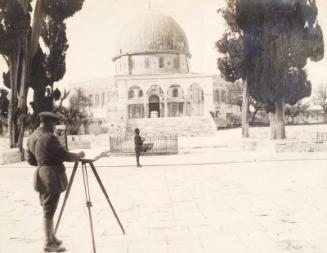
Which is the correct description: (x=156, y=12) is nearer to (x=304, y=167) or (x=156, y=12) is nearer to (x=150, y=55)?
(x=150, y=55)

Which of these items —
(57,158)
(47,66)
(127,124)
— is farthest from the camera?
(127,124)

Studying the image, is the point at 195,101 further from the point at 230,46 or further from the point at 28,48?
the point at 28,48

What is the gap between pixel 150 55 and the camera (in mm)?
49562

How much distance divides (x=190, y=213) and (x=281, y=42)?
10.3 m

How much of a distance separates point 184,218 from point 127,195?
2204mm

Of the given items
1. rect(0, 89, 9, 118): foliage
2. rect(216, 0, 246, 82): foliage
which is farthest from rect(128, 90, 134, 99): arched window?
rect(0, 89, 9, 118): foliage

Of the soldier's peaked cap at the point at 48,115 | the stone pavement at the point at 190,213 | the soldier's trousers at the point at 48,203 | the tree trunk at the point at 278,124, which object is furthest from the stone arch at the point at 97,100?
the soldier's trousers at the point at 48,203

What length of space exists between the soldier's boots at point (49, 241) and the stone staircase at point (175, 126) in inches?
1135

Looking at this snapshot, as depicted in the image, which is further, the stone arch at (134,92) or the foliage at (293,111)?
the stone arch at (134,92)

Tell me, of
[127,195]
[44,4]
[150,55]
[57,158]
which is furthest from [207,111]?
[57,158]

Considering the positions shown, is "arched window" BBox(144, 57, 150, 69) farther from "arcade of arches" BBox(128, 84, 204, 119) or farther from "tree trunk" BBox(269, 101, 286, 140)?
"tree trunk" BBox(269, 101, 286, 140)

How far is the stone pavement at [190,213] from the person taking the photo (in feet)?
15.6

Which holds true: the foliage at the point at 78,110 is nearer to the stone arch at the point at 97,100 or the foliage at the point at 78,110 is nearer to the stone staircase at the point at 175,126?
the stone staircase at the point at 175,126

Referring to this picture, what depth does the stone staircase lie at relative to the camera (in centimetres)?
3450
